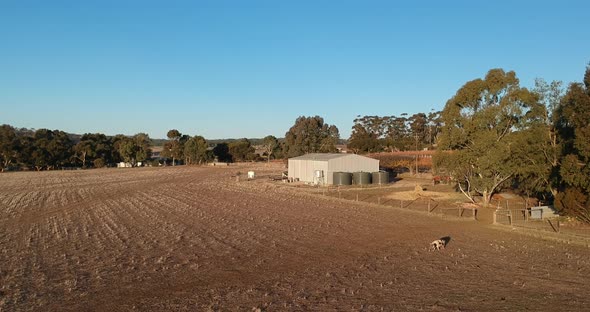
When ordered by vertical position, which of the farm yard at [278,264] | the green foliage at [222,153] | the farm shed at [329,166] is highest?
the green foliage at [222,153]

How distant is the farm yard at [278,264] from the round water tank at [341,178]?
57.0ft

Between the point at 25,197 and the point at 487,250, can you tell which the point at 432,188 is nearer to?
the point at 487,250

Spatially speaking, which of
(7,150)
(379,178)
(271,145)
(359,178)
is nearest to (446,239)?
(359,178)

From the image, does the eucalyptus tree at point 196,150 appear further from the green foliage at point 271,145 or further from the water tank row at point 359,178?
the water tank row at point 359,178

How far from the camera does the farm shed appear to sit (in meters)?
48.2

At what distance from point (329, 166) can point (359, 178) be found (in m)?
3.28

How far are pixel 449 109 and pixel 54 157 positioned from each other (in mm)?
82400

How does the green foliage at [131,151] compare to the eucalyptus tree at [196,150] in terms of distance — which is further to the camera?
the eucalyptus tree at [196,150]

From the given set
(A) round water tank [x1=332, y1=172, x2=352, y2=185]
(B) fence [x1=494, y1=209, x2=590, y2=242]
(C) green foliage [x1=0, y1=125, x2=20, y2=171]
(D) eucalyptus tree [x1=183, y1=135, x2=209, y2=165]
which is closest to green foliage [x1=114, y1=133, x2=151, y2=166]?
(D) eucalyptus tree [x1=183, y1=135, x2=209, y2=165]

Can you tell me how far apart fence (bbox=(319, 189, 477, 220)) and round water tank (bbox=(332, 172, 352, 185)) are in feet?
17.9

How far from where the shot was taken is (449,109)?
3158 cm

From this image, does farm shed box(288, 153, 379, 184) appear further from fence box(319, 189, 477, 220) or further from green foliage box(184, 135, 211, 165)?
green foliage box(184, 135, 211, 165)

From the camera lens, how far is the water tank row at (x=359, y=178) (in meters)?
47.3

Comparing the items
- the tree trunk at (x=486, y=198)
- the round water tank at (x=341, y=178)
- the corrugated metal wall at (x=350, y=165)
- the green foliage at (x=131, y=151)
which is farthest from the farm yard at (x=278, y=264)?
the green foliage at (x=131, y=151)
